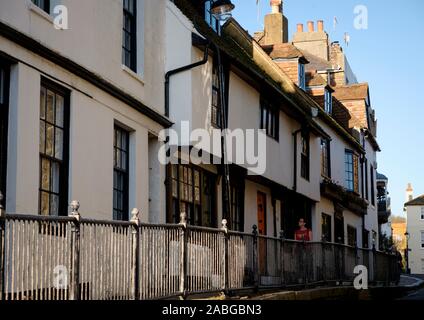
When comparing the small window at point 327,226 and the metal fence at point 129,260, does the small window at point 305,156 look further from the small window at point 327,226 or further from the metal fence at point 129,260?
the metal fence at point 129,260

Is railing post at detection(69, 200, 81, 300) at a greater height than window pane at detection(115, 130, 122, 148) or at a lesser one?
lesser

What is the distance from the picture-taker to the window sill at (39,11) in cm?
1130

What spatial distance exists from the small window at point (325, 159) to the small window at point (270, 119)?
7934 millimetres

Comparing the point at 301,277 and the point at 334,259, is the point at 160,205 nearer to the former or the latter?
the point at 301,277

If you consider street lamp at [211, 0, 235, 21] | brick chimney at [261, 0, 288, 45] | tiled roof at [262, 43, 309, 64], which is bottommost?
street lamp at [211, 0, 235, 21]

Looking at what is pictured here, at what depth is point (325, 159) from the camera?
3262cm

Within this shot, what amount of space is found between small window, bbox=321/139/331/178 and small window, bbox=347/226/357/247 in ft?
16.3

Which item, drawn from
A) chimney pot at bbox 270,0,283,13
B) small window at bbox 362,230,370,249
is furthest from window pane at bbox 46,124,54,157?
small window at bbox 362,230,370,249

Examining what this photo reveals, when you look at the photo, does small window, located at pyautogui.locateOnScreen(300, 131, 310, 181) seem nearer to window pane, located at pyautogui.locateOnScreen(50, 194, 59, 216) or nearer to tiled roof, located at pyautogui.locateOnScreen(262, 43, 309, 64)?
tiled roof, located at pyautogui.locateOnScreen(262, 43, 309, 64)

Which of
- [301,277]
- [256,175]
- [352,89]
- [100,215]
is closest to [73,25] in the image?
[100,215]

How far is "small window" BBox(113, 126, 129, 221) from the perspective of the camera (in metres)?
14.6

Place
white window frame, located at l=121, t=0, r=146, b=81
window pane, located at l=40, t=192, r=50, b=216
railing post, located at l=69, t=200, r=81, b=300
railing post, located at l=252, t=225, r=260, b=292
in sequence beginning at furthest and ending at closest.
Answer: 1. white window frame, located at l=121, t=0, r=146, b=81
2. railing post, located at l=252, t=225, r=260, b=292
3. window pane, located at l=40, t=192, r=50, b=216
4. railing post, located at l=69, t=200, r=81, b=300

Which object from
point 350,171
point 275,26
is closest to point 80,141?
point 350,171

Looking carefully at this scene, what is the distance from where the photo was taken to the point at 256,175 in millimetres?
21594
